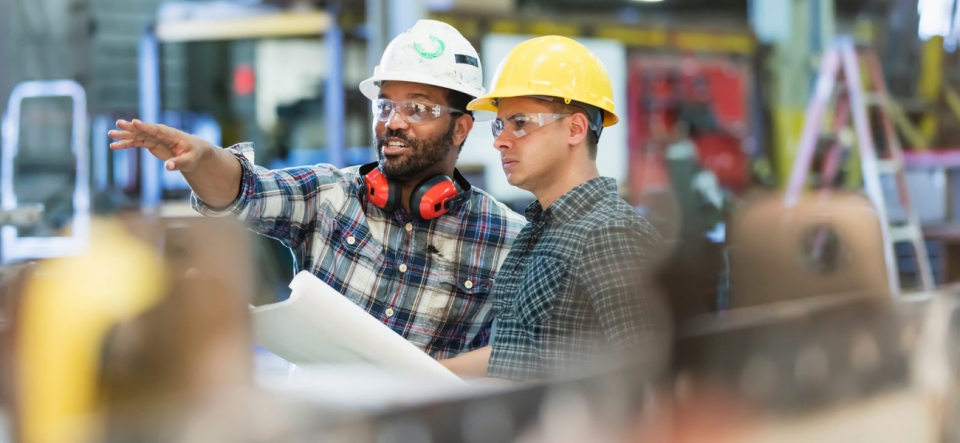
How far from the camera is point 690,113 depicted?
27.5 feet

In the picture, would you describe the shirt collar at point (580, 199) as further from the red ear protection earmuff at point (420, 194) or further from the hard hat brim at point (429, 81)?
the hard hat brim at point (429, 81)

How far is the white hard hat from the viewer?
2340mm

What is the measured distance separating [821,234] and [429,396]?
939 millimetres

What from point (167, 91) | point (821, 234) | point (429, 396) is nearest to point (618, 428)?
point (429, 396)

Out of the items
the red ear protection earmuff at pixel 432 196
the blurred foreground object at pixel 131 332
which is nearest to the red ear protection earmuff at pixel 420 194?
the red ear protection earmuff at pixel 432 196

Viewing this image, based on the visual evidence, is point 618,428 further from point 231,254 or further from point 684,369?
point 231,254

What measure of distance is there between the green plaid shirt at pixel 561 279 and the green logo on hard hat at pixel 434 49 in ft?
1.76

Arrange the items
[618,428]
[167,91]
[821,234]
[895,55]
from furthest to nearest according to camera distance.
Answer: [895,55] < [167,91] < [821,234] < [618,428]

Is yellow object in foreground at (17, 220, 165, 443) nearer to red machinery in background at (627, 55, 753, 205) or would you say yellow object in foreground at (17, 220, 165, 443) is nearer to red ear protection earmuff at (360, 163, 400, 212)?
red ear protection earmuff at (360, 163, 400, 212)

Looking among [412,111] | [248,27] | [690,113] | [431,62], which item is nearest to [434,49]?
[431,62]

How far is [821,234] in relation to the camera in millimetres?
1371

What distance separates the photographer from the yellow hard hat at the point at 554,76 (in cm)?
204

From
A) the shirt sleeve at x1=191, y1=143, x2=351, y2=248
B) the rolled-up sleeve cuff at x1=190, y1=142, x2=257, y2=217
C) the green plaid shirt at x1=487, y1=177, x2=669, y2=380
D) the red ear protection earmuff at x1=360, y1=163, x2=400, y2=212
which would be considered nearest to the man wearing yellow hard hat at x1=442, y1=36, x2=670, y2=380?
the green plaid shirt at x1=487, y1=177, x2=669, y2=380

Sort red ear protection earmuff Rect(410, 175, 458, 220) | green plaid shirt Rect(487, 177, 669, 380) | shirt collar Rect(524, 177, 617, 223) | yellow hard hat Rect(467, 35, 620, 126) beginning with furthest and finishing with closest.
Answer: red ear protection earmuff Rect(410, 175, 458, 220) → yellow hard hat Rect(467, 35, 620, 126) → shirt collar Rect(524, 177, 617, 223) → green plaid shirt Rect(487, 177, 669, 380)
